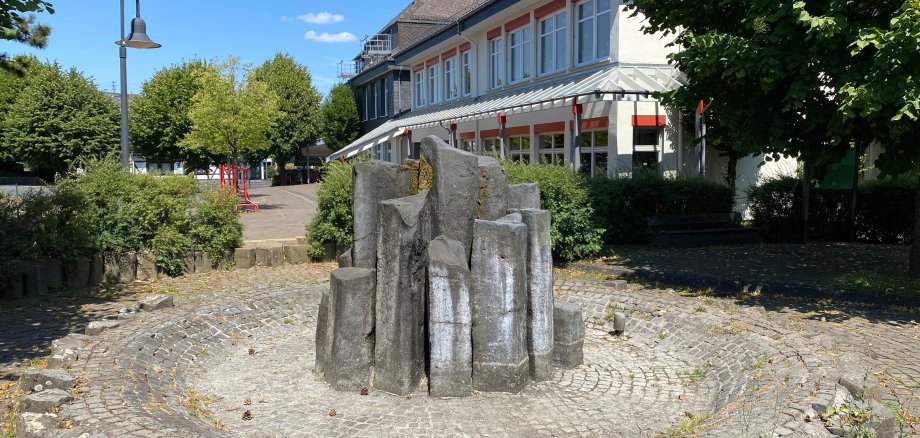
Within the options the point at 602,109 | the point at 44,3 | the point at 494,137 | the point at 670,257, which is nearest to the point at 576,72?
the point at 602,109

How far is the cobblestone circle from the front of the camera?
491 cm

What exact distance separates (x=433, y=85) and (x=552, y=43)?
14.1 m

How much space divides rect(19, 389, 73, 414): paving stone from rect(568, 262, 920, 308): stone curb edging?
7.74 meters

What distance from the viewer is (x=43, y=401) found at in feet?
15.3

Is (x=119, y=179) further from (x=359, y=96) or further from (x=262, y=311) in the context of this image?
(x=359, y=96)

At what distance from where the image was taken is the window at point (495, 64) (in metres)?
26.7

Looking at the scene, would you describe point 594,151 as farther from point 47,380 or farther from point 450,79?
point 47,380

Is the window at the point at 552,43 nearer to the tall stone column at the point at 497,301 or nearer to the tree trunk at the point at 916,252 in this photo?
the tree trunk at the point at 916,252

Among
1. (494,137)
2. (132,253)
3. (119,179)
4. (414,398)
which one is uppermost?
(494,137)

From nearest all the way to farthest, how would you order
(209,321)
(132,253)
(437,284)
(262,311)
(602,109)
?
(437,284)
(209,321)
(262,311)
(132,253)
(602,109)

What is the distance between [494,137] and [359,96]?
2392 cm

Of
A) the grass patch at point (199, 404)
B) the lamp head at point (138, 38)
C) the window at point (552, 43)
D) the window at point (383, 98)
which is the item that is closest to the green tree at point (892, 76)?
the grass patch at point (199, 404)

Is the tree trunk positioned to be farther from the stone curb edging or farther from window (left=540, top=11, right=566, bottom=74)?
window (left=540, top=11, right=566, bottom=74)

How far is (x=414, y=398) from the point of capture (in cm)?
567
